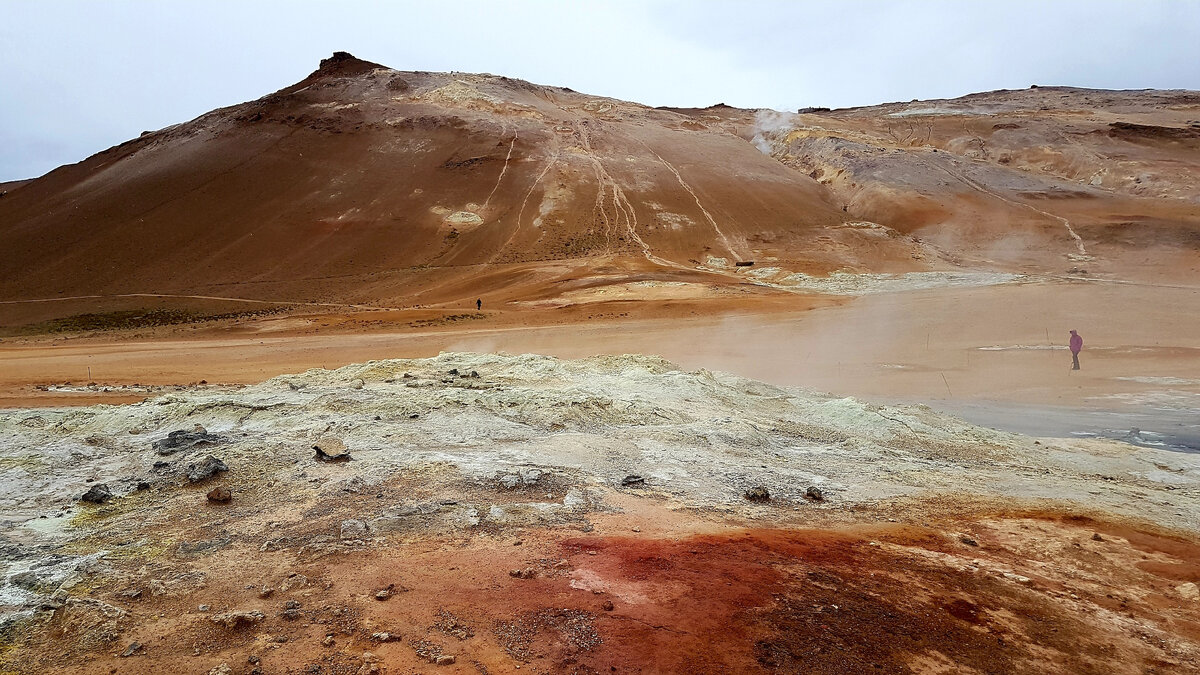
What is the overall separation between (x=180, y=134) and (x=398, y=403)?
59.4 metres

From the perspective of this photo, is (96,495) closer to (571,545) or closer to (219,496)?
(219,496)

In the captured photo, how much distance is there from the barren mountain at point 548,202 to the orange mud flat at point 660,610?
25545mm

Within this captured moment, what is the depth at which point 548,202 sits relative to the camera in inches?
1762

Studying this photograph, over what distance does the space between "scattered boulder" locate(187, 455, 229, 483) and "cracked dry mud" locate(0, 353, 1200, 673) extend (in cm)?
6

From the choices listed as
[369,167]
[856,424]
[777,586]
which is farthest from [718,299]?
[369,167]

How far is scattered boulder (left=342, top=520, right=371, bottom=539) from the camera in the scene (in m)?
5.55

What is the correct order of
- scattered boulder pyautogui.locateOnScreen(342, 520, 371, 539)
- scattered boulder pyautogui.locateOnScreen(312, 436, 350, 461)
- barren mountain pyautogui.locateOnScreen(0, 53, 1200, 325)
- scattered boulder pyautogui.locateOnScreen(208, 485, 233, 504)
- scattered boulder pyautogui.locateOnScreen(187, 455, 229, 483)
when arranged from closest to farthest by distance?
scattered boulder pyautogui.locateOnScreen(342, 520, 371, 539) → scattered boulder pyautogui.locateOnScreen(208, 485, 233, 504) → scattered boulder pyautogui.locateOnScreen(187, 455, 229, 483) → scattered boulder pyautogui.locateOnScreen(312, 436, 350, 461) → barren mountain pyautogui.locateOnScreen(0, 53, 1200, 325)

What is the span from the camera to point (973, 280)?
103 ft

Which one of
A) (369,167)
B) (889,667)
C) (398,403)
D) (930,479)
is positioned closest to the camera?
(889,667)

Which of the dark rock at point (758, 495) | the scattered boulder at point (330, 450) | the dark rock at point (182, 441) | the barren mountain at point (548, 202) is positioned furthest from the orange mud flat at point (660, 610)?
the barren mountain at point (548, 202)

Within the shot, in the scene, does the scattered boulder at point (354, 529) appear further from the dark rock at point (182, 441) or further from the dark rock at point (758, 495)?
the dark rock at point (758, 495)

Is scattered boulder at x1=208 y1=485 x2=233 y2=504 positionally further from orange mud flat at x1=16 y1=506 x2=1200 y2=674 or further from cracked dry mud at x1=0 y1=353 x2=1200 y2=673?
orange mud flat at x1=16 y1=506 x2=1200 y2=674

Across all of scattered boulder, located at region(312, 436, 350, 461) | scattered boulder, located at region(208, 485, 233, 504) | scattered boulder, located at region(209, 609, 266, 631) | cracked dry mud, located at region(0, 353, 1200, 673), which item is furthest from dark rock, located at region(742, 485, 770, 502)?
scattered boulder, located at region(208, 485, 233, 504)

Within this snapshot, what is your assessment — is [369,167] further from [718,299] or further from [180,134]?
[718,299]
